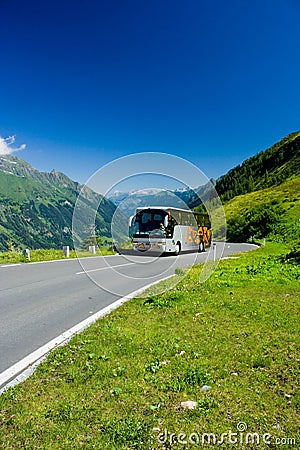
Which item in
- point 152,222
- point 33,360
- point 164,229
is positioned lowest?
point 33,360

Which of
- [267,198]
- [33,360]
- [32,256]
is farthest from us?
[267,198]

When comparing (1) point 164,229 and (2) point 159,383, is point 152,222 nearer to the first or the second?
(1) point 164,229

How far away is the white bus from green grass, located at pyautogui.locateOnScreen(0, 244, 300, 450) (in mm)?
13826

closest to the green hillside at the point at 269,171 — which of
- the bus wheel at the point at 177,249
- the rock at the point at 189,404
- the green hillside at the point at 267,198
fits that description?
the green hillside at the point at 267,198

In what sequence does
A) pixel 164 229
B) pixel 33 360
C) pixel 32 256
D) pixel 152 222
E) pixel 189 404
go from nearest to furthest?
pixel 189 404 → pixel 33 360 → pixel 152 222 → pixel 32 256 → pixel 164 229

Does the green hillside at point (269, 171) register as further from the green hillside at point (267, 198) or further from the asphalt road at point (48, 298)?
the asphalt road at point (48, 298)

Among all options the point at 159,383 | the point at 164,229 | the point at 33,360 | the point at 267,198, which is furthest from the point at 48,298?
the point at 267,198

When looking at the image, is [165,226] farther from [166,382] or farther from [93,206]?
[166,382]

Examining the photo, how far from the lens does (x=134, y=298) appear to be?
11328 millimetres

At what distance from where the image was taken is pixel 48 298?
1140 centimetres

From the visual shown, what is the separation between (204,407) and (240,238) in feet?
246

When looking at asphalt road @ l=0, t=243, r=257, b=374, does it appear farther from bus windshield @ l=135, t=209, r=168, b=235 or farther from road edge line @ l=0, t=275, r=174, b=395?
bus windshield @ l=135, t=209, r=168, b=235

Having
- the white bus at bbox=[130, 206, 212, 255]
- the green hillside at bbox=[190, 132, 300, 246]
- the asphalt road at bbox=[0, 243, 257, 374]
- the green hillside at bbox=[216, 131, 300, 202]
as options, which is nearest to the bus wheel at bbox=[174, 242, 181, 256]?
the white bus at bbox=[130, 206, 212, 255]

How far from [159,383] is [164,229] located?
2153 cm
